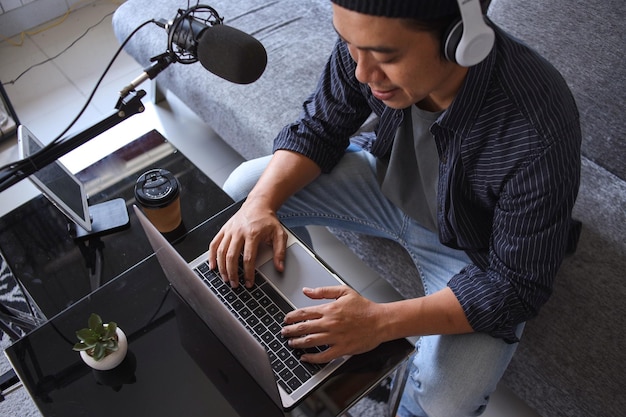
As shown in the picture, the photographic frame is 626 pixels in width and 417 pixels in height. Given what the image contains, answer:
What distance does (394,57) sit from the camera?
81 centimetres

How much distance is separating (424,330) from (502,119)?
0.36 m

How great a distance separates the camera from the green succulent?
88cm

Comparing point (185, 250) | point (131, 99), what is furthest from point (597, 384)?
point (131, 99)

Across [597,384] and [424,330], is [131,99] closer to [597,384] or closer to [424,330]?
[424,330]

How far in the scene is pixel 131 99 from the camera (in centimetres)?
82

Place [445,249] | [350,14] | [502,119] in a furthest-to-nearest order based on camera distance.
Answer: [445,249]
[502,119]
[350,14]

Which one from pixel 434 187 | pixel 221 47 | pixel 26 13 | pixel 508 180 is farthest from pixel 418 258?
pixel 26 13

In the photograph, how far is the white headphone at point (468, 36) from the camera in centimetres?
72

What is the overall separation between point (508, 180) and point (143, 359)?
25.2 inches

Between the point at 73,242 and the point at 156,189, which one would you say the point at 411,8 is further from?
the point at 73,242

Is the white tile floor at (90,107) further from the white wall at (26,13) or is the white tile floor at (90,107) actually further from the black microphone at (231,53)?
the black microphone at (231,53)

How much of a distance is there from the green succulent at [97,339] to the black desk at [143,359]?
0.05 metres

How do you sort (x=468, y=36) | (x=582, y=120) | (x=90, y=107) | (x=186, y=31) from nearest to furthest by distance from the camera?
1. (x=468, y=36)
2. (x=186, y=31)
3. (x=582, y=120)
4. (x=90, y=107)

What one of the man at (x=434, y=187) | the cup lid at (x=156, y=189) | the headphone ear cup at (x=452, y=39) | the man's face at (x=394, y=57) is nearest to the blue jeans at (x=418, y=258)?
the man at (x=434, y=187)
